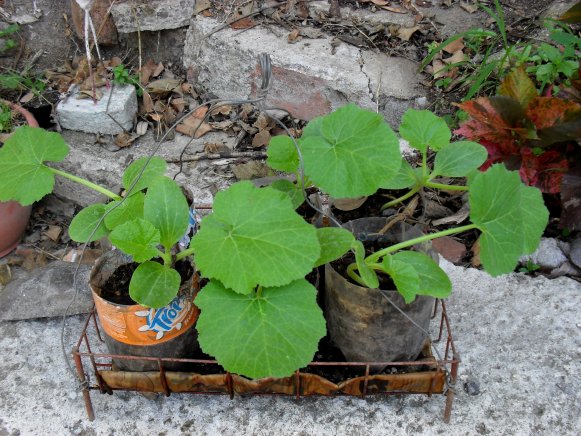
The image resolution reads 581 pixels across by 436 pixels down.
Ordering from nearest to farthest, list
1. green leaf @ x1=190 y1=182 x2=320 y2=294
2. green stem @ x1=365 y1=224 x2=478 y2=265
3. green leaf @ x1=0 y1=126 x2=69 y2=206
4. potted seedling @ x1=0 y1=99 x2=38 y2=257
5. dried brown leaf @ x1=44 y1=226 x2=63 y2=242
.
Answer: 1. green leaf @ x1=190 y1=182 x2=320 y2=294
2. green stem @ x1=365 y1=224 x2=478 y2=265
3. green leaf @ x1=0 y1=126 x2=69 y2=206
4. potted seedling @ x1=0 y1=99 x2=38 y2=257
5. dried brown leaf @ x1=44 y1=226 x2=63 y2=242

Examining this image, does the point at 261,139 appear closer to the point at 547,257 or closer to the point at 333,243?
the point at 547,257

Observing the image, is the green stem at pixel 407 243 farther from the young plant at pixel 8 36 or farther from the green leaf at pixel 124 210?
the young plant at pixel 8 36

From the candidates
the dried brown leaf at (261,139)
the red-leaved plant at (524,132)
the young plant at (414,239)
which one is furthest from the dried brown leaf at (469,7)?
the young plant at (414,239)

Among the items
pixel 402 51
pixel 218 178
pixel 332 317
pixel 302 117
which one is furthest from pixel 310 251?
pixel 402 51

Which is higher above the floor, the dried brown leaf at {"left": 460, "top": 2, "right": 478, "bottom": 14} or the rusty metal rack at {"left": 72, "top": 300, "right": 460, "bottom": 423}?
the dried brown leaf at {"left": 460, "top": 2, "right": 478, "bottom": 14}

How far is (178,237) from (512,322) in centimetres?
93

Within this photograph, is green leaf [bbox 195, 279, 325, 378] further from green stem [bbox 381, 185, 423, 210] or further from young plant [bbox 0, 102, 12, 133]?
young plant [bbox 0, 102, 12, 133]

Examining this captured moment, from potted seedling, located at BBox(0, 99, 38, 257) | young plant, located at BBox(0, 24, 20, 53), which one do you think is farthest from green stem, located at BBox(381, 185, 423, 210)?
young plant, located at BBox(0, 24, 20, 53)

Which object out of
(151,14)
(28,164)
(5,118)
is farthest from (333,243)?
(151,14)

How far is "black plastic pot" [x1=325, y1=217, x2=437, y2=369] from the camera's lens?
1257mm

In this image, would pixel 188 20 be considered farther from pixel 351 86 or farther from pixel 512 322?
pixel 512 322

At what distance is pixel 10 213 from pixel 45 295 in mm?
808

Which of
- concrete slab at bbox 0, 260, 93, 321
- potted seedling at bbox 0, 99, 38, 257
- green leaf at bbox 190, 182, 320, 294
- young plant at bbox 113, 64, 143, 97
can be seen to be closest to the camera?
green leaf at bbox 190, 182, 320, 294

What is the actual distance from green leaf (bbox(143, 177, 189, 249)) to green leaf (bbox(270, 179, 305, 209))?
240 millimetres
